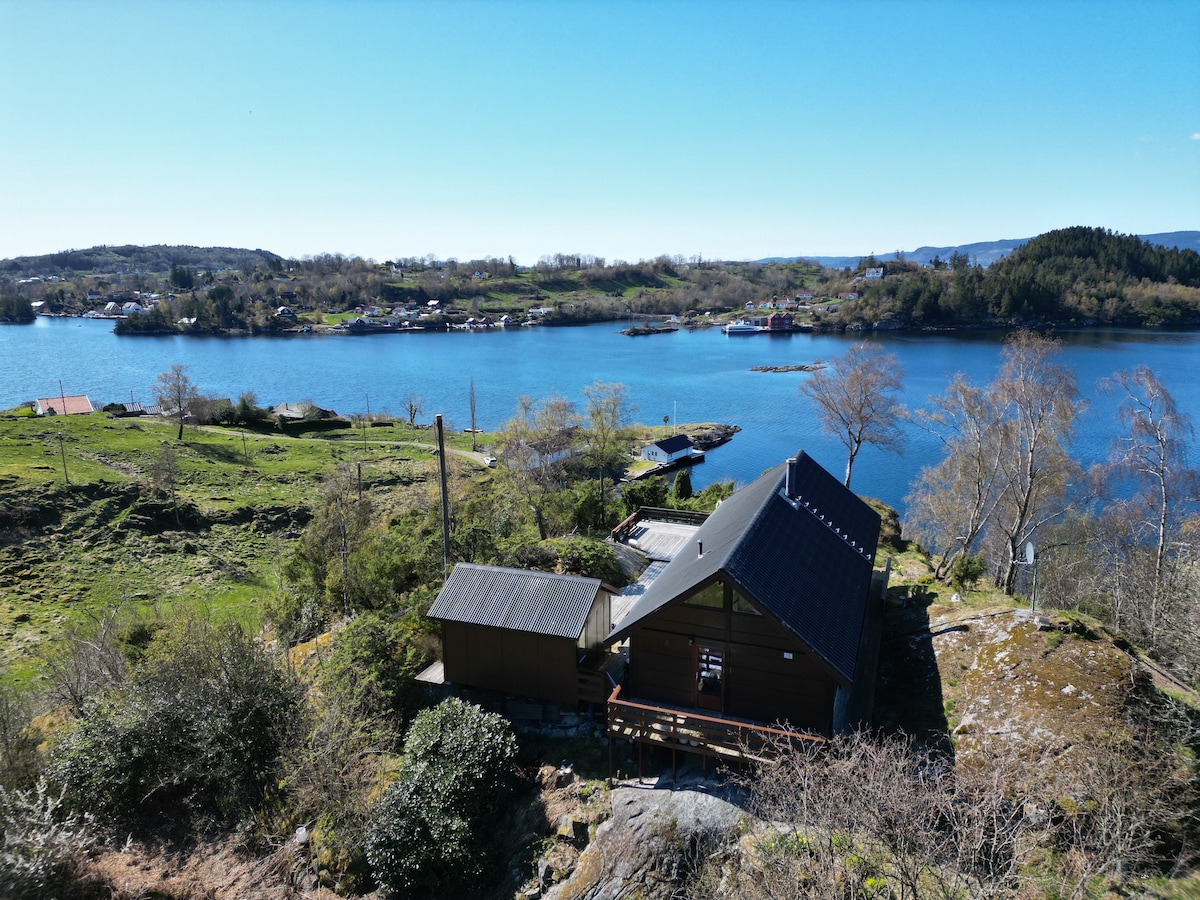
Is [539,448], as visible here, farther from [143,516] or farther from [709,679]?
[143,516]

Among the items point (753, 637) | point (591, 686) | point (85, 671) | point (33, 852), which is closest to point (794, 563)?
point (753, 637)

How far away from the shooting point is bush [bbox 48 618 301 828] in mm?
13781

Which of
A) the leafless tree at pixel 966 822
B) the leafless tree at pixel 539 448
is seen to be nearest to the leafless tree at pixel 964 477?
the leafless tree at pixel 966 822

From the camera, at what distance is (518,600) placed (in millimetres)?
15367

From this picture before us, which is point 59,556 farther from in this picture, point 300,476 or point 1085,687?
point 1085,687

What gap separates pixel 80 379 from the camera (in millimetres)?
109812

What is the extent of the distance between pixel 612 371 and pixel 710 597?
102m

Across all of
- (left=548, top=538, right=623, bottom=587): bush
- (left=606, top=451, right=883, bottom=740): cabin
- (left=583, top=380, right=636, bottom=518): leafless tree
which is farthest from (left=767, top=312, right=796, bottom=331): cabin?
(left=606, top=451, right=883, bottom=740): cabin

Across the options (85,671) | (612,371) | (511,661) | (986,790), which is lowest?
(85,671)

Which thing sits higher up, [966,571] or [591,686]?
[966,571]

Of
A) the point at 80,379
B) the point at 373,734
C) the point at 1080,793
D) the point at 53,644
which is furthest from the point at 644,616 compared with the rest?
the point at 80,379

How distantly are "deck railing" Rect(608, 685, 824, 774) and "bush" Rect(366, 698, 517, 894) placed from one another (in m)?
2.35

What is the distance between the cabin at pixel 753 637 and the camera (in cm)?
1301

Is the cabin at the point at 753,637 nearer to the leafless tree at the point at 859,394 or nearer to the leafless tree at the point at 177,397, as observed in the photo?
the leafless tree at the point at 859,394
